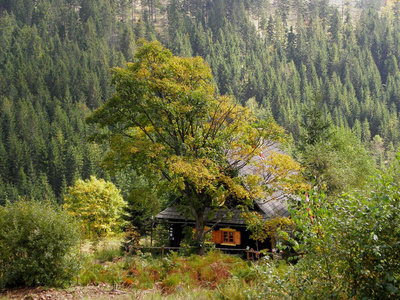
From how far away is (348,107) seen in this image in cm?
12288

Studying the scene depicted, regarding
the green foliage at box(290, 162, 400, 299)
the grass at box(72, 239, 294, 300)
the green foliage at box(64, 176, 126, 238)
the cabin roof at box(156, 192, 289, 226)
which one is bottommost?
the green foliage at box(64, 176, 126, 238)

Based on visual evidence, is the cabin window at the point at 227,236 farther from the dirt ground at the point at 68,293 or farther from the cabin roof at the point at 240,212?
the dirt ground at the point at 68,293

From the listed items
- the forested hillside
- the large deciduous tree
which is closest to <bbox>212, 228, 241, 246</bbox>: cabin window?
the large deciduous tree

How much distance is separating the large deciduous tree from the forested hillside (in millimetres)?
65198

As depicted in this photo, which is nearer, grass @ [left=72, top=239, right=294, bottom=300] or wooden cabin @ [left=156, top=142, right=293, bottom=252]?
grass @ [left=72, top=239, right=294, bottom=300]

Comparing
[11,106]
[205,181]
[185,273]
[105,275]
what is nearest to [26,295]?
[105,275]

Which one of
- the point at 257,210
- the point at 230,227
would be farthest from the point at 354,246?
the point at 230,227

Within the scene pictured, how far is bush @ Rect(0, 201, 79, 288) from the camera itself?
10.5m

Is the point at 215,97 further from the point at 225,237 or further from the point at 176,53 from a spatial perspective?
the point at 176,53

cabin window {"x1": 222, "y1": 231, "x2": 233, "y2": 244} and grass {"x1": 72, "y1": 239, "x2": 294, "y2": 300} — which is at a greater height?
grass {"x1": 72, "y1": 239, "x2": 294, "y2": 300}

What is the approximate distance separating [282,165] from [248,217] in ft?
9.54

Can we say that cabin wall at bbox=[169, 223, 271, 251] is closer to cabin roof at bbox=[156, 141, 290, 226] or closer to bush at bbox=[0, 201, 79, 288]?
cabin roof at bbox=[156, 141, 290, 226]

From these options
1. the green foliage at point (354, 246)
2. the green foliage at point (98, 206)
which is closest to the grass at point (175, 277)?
the green foliage at point (354, 246)

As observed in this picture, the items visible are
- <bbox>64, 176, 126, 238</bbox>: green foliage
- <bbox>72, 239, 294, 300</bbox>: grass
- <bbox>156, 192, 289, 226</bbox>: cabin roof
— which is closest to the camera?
<bbox>72, 239, 294, 300</bbox>: grass
